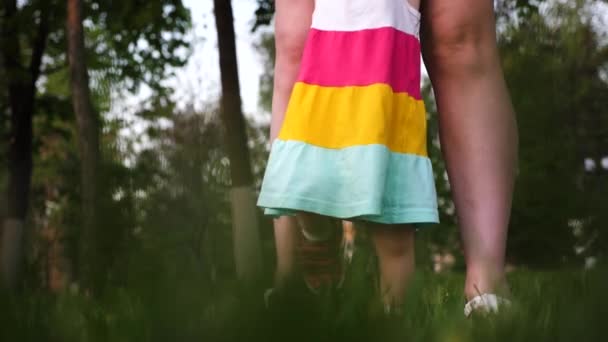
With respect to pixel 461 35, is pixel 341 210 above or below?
below

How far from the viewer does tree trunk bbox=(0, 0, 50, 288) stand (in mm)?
9969

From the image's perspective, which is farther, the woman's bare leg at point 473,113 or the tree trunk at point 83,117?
the tree trunk at point 83,117

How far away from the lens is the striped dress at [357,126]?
1.78 m

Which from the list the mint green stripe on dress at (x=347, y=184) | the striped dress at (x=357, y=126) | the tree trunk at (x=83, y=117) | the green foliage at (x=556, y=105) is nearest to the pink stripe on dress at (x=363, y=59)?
the striped dress at (x=357, y=126)

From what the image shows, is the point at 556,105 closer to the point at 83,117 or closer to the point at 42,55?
the point at 42,55

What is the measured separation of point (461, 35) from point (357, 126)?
0.46m

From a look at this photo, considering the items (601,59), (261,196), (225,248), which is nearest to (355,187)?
(261,196)

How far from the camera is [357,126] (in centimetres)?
182

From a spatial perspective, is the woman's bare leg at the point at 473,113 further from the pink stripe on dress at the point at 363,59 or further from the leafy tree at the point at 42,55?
the leafy tree at the point at 42,55

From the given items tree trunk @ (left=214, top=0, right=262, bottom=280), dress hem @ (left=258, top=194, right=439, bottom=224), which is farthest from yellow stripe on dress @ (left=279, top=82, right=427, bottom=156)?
tree trunk @ (left=214, top=0, right=262, bottom=280)

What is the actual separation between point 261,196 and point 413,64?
1.58ft

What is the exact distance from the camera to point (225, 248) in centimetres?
73

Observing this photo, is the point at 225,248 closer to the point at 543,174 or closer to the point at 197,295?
the point at 197,295

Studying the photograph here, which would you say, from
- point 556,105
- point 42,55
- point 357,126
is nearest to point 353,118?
point 357,126
